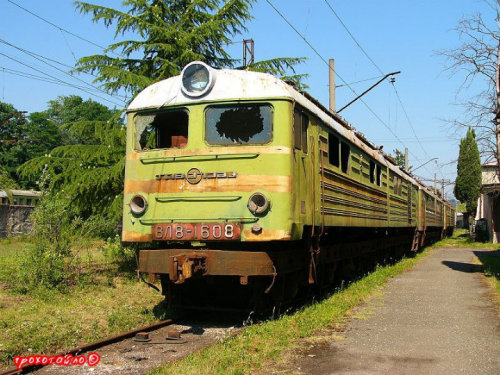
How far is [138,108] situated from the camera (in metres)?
7.91

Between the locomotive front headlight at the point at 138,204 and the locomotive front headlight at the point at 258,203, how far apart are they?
1560mm

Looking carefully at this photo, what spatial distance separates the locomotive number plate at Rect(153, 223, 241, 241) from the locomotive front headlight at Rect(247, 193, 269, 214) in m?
0.30

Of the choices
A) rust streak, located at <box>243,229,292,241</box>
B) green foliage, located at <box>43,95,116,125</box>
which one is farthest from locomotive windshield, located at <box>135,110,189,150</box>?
green foliage, located at <box>43,95,116,125</box>

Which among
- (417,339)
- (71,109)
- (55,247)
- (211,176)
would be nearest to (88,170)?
(55,247)

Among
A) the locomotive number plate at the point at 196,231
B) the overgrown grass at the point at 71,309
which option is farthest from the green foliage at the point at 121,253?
the locomotive number plate at the point at 196,231

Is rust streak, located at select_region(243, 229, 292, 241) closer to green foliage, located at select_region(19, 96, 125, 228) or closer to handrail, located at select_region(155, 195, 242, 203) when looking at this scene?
handrail, located at select_region(155, 195, 242, 203)

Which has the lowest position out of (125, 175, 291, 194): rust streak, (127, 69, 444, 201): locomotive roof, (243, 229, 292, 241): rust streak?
(243, 229, 292, 241): rust streak

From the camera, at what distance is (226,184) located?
277 inches

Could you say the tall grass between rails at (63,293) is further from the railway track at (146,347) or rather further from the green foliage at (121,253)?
the railway track at (146,347)

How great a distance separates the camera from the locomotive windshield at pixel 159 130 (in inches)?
304

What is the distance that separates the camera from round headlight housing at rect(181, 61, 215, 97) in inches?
293

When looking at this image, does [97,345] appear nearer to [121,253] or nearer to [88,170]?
[88,170]

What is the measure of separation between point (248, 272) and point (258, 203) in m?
0.90

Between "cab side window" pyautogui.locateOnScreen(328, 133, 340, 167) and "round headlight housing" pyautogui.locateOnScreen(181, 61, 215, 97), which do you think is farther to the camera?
"cab side window" pyautogui.locateOnScreen(328, 133, 340, 167)
